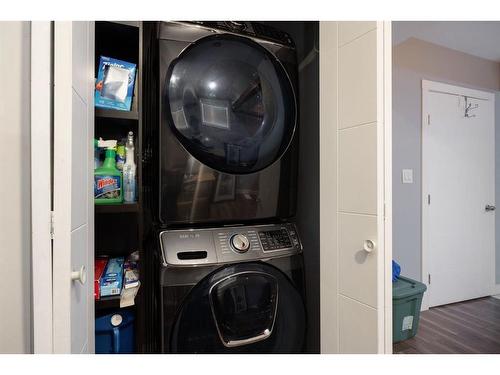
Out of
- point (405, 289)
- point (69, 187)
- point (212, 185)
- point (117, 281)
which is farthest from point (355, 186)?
point (405, 289)

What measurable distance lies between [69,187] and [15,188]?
4.0 inches

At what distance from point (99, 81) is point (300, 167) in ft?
2.80

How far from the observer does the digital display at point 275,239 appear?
931 mm

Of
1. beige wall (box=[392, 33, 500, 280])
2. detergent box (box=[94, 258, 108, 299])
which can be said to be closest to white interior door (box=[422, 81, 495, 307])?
beige wall (box=[392, 33, 500, 280])

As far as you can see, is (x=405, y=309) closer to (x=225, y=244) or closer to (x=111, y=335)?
(x=225, y=244)

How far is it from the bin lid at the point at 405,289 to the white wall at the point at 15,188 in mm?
2011

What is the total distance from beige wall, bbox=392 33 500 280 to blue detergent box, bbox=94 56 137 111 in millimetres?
2155

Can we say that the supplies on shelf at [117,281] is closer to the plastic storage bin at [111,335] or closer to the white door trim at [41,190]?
the plastic storage bin at [111,335]

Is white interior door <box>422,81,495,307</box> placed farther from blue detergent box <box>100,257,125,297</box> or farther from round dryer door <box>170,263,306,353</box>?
blue detergent box <box>100,257,125,297</box>

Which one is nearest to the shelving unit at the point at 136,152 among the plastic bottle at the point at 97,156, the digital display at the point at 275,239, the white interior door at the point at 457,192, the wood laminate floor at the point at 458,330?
the plastic bottle at the point at 97,156

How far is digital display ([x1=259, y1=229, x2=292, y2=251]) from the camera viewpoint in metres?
0.93

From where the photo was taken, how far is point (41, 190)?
499 millimetres
